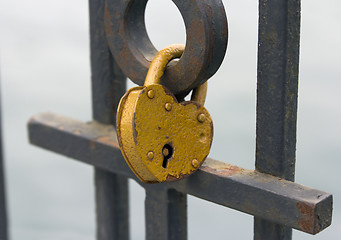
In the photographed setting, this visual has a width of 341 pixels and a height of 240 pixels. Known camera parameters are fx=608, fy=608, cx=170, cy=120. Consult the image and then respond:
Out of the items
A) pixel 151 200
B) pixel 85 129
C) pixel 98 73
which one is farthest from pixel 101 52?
pixel 151 200

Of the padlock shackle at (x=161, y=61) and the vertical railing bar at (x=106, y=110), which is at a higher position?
the padlock shackle at (x=161, y=61)

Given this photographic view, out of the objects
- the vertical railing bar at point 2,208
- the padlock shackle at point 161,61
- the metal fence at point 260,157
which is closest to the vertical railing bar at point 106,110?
the metal fence at point 260,157

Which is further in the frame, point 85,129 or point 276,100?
point 85,129

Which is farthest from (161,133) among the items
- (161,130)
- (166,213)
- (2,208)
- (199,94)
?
(2,208)

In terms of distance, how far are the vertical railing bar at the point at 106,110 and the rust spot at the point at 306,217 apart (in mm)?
382

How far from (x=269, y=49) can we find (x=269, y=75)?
3 centimetres

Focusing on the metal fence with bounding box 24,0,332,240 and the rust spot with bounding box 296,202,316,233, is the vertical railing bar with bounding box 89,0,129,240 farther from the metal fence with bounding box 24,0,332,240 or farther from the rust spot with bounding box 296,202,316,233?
the rust spot with bounding box 296,202,316,233

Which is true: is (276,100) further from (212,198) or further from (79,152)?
(79,152)

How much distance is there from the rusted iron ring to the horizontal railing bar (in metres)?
0.13

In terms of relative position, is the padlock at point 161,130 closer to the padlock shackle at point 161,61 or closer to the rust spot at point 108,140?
the padlock shackle at point 161,61

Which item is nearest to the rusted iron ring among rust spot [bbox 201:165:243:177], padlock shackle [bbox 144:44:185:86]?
padlock shackle [bbox 144:44:185:86]

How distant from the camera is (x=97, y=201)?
42.3 inches

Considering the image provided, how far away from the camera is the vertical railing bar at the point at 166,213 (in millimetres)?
920

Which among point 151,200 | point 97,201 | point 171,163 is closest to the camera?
point 171,163
